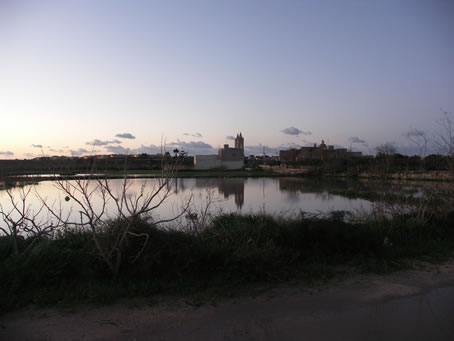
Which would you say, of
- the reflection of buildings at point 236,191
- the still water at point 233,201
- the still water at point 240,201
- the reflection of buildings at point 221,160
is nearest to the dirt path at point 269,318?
the still water at point 240,201

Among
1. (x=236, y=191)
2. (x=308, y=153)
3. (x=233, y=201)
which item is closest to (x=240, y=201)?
(x=233, y=201)

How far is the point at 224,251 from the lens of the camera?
20.4 ft

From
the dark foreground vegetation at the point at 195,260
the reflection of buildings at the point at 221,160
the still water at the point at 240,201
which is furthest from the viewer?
the reflection of buildings at the point at 221,160

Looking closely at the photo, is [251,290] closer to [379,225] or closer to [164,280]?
[164,280]

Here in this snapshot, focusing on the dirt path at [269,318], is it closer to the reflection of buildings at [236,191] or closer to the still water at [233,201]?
the still water at [233,201]

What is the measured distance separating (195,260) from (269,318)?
188 cm

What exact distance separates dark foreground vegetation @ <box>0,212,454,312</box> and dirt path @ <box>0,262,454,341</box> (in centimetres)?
42

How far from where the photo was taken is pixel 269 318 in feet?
15.2

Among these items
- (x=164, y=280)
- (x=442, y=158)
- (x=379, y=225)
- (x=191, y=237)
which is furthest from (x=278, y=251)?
(x=442, y=158)

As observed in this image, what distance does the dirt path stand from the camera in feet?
13.6

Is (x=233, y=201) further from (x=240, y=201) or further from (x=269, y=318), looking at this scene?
(x=269, y=318)

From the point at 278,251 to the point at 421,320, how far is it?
8.65 ft

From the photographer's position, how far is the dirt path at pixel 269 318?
4.16m

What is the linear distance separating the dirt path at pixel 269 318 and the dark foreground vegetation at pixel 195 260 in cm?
42
